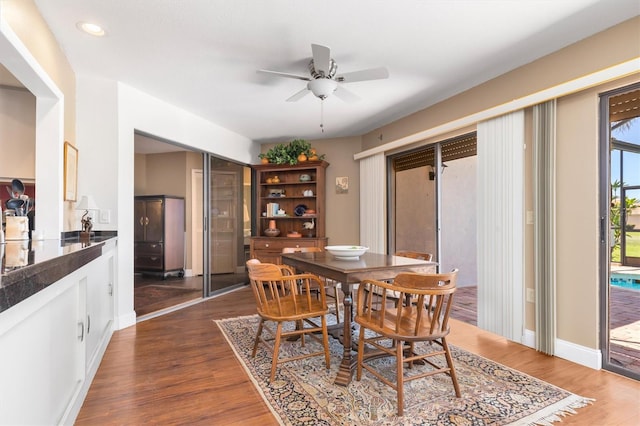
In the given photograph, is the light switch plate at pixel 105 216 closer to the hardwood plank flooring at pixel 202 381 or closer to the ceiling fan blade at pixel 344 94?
the hardwood plank flooring at pixel 202 381

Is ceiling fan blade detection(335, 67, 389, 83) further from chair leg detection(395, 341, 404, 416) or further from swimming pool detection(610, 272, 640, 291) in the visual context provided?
swimming pool detection(610, 272, 640, 291)

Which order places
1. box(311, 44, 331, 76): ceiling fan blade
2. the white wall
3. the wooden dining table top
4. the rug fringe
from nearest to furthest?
the rug fringe < the wooden dining table top < box(311, 44, 331, 76): ceiling fan blade < the white wall

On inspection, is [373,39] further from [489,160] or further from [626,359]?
[626,359]

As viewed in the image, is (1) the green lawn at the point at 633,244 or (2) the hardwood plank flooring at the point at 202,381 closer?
(2) the hardwood plank flooring at the point at 202,381

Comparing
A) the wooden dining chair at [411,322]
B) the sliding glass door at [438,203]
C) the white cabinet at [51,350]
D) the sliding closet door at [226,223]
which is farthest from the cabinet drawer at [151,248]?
the wooden dining chair at [411,322]

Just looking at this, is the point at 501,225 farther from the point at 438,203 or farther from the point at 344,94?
the point at 344,94

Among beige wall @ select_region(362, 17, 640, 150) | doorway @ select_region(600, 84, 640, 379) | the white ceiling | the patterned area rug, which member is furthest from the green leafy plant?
doorway @ select_region(600, 84, 640, 379)

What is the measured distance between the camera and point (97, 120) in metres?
3.31

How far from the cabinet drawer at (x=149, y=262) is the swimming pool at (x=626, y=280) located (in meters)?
6.43

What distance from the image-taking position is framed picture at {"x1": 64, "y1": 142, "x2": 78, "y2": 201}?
9.25 feet

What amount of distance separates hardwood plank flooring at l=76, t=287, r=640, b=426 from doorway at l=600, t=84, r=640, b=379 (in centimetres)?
43

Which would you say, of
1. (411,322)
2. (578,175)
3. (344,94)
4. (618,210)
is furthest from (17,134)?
(618,210)

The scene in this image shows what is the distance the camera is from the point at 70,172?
2.94 meters

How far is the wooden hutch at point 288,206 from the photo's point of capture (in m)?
5.42
